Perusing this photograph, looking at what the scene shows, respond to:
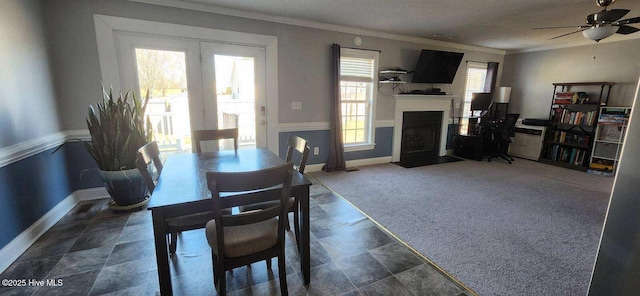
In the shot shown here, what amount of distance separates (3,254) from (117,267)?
2.58 ft

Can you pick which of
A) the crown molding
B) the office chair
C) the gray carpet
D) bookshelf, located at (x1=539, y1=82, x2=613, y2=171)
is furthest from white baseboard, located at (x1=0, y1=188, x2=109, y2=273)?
bookshelf, located at (x1=539, y1=82, x2=613, y2=171)

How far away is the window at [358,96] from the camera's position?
4.31 meters

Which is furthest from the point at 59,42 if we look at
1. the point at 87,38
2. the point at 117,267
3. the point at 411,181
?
the point at 411,181

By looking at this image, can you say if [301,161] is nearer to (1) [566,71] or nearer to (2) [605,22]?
(2) [605,22]

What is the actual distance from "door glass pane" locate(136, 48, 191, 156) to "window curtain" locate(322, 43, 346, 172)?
6.78ft

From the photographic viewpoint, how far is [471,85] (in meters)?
5.70

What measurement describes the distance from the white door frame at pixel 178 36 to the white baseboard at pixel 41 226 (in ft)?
4.14

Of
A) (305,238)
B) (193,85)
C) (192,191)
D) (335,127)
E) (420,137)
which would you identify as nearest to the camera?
(192,191)

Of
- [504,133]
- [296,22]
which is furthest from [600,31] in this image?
[296,22]

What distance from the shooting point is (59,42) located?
269 centimetres

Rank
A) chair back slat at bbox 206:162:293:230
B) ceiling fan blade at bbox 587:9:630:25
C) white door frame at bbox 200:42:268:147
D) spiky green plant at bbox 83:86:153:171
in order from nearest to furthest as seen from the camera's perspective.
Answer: chair back slat at bbox 206:162:293:230
ceiling fan blade at bbox 587:9:630:25
spiky green plant at bbox 83:86:153:171
white door frame at bbox 200:42:268:147

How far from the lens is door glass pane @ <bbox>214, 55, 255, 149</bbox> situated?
348 centimetres

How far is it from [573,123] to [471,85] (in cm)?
187

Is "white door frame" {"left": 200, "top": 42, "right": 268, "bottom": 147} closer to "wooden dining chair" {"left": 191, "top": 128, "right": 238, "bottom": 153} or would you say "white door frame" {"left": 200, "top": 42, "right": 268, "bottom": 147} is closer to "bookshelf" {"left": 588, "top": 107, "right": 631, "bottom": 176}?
"wooden dining chair" {"left": 191, "top": 128, "right": 238, "bottom": 153}
